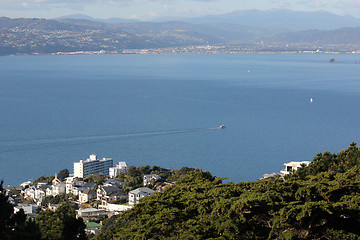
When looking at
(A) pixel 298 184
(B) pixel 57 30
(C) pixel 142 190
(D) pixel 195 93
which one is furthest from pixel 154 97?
(B) pixel 57 30

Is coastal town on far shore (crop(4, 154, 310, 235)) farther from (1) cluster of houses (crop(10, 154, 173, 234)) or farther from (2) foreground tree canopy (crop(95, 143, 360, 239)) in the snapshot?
(2) foreground tree canopy (crop(95, 143, 360, 239))

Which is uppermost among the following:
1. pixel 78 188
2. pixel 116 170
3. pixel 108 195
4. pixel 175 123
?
pixel 108 195

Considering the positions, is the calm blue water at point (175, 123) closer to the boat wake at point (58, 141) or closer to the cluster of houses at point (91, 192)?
the boat wake at point (58, 141)

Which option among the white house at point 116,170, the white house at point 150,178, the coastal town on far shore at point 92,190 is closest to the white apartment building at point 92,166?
the coastal town on far shore at point 92,190

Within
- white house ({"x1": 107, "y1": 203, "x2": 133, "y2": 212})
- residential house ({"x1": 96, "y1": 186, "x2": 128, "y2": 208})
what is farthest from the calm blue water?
white house ({"x1": 107, "y1": 203, "x2": 133, "y2": 212})

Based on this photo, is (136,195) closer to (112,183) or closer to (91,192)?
(91,192)

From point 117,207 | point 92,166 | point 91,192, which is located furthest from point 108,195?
point 92,166
